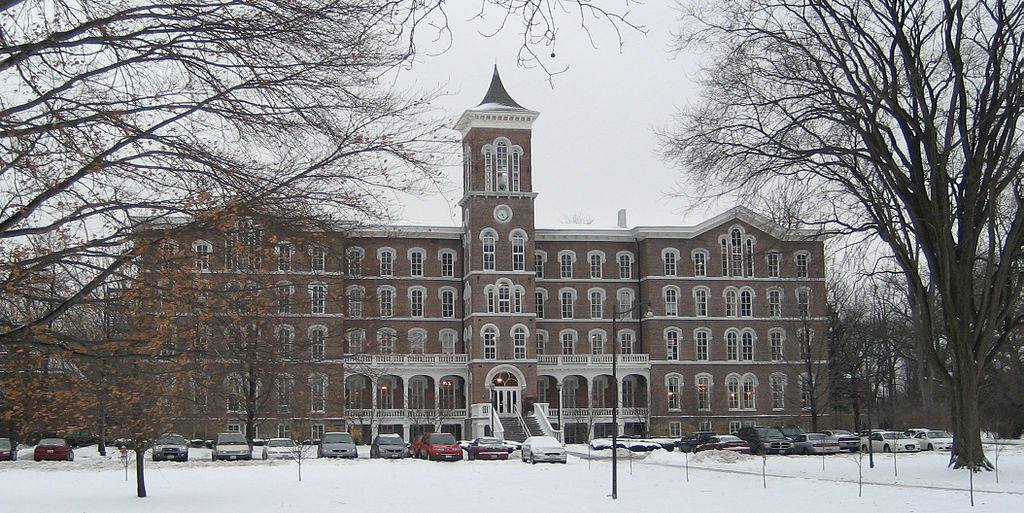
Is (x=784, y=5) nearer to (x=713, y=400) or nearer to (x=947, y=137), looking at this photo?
(x=947, y=137)

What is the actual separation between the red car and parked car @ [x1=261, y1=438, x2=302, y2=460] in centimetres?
532

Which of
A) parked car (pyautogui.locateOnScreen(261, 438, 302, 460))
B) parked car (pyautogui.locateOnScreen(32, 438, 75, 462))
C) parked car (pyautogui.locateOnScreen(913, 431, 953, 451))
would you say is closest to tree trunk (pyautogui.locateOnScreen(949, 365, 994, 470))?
parked car (pyautogui.locateOnScreen(913, 431, 953, 451))

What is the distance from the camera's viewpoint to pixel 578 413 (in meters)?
64.8

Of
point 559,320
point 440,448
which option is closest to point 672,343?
point 559,320

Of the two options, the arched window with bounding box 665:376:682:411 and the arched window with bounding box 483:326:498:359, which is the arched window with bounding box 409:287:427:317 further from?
the arched window with bounding box 665:376:682:411

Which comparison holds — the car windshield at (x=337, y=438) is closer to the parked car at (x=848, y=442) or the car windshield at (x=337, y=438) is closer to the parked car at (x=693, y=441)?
the parked car at (x=693, y=441)

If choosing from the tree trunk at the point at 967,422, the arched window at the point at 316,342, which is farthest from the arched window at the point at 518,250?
the tree trunk at the point at 967,422

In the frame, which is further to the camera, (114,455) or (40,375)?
(114,455)

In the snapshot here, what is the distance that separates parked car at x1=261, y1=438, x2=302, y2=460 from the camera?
1751 inches

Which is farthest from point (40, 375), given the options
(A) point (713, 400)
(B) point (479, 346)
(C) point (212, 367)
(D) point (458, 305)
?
(A) point (713, 400)

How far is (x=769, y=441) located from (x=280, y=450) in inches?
832

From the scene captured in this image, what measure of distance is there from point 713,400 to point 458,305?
16.4m

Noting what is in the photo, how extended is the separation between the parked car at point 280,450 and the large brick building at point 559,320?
11.3m

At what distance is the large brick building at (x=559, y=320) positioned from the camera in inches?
2425
